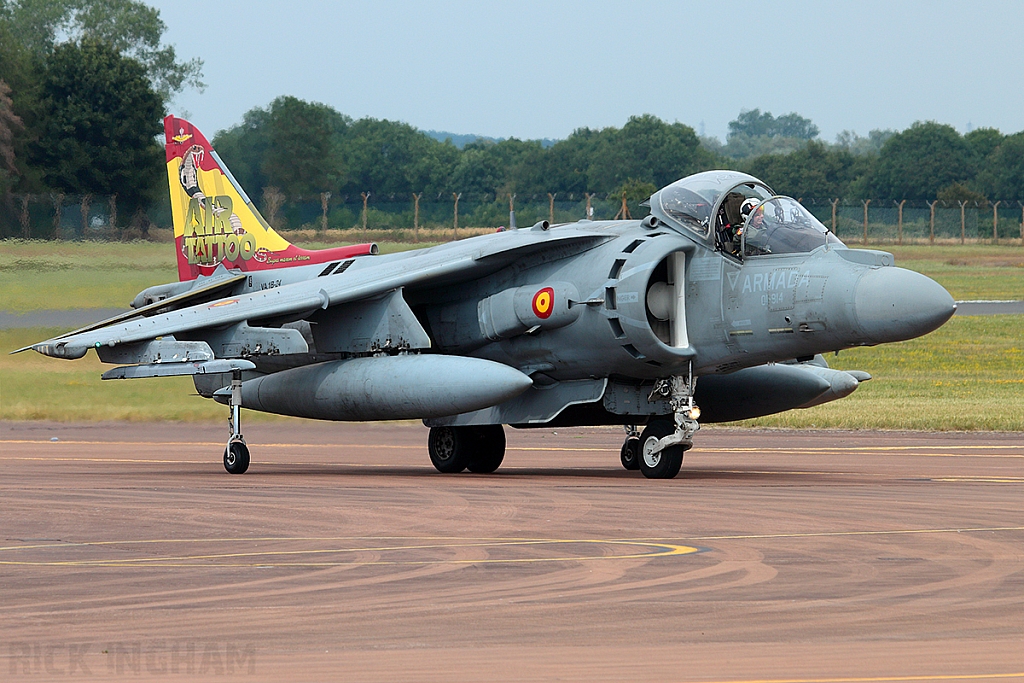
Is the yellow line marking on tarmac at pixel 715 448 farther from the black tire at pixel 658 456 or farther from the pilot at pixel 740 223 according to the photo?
the pilot at pixel 740 223

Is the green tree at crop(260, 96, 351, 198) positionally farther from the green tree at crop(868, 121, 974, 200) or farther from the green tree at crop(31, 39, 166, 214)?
the green tree at crop(868, 121, 974, 200)

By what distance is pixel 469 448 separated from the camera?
19047 mm

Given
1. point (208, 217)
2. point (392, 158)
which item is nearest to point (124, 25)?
point (392, 158)

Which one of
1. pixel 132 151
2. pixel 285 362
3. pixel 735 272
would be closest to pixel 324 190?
pixel 132 151

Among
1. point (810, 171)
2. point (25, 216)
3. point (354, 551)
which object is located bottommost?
point (354, 551)

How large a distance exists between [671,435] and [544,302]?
2.26 meters

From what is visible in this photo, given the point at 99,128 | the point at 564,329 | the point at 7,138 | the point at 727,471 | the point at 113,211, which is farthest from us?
the point at 99,128

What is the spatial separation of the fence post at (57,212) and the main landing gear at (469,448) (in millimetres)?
13646

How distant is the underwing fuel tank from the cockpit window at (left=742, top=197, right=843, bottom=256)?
2969 mm

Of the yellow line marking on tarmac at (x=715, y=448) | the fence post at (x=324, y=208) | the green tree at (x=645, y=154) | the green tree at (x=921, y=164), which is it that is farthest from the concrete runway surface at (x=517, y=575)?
the green tree at (x=921, y=164)

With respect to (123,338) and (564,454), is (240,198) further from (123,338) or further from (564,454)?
(564,454)

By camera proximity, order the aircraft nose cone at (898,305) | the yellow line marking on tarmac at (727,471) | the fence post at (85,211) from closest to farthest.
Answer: the aircraft nose cone at (898,305)
the yellow line marking on tarmac at (727,471)
the fence post at (85,211)

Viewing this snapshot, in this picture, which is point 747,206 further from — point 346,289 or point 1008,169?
point 1008,169

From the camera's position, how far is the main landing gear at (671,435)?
16.6m
